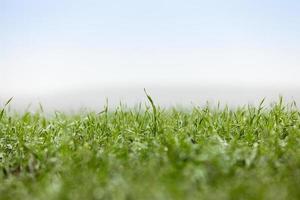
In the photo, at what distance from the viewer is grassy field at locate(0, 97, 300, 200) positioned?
318 cm

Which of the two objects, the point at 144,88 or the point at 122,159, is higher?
the point at 144,88

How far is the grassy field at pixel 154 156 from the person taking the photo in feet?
10.4

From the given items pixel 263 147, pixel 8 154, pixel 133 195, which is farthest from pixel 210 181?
pixel 8 154

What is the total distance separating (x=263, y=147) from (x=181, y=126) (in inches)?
56.8

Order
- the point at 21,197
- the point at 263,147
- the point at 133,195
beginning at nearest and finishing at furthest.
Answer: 1. the point at 133,195
2. the point at 21,197
3. the point at 263,147

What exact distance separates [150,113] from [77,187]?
289cm

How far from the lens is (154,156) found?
4.18 m

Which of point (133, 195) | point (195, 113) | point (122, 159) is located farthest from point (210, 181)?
point (195, 113)

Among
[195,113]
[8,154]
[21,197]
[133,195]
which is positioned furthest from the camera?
[195,113]

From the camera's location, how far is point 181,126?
5.90 m

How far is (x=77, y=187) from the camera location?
341cm

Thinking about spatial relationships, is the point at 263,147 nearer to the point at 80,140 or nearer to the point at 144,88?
the point at 144,88

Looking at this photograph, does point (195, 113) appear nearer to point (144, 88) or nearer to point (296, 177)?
point (144, 88)

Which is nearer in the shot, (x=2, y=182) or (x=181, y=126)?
(x=2, y=182)
